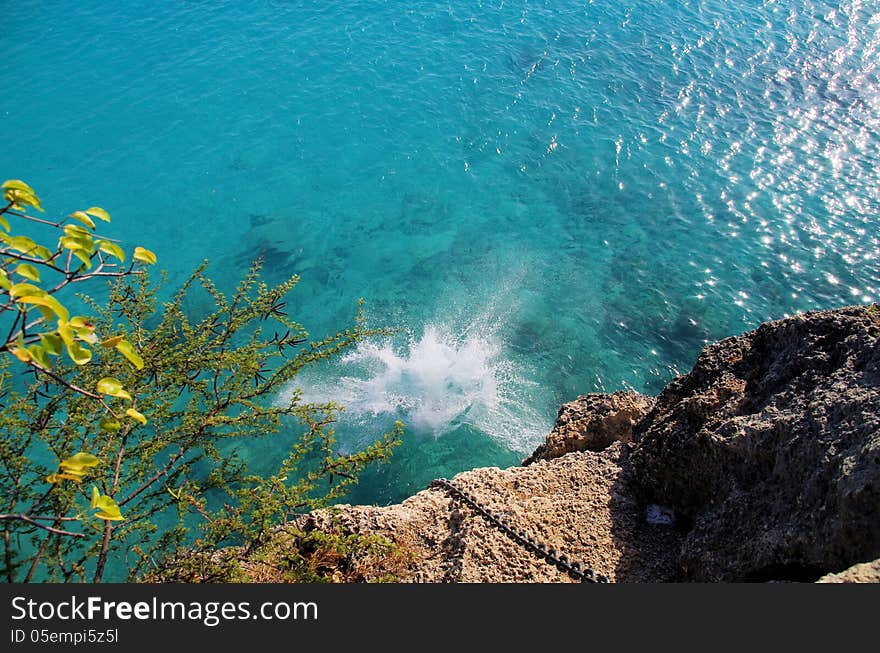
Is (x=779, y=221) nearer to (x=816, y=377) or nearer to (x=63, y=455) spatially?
(x=816, y=377)

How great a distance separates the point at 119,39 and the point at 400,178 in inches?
541

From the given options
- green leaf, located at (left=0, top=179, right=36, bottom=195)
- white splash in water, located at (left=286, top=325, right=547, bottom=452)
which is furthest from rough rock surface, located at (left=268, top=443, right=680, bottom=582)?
green leaf, located at (left=0, top=179, right=36, bottom=195)

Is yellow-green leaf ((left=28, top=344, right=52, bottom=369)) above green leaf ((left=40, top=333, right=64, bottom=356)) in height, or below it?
below

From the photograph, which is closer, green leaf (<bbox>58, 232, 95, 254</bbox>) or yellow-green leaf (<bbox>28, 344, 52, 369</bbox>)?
yellow-green leaf (<bbox>28, 344, 52, 369</bbox>)

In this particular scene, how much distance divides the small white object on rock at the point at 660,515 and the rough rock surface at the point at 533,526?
0.06 metres

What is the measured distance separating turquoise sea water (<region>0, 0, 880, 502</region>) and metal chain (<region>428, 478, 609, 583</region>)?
14.1 ft

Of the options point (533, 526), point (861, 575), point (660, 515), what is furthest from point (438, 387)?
point (861, 575)

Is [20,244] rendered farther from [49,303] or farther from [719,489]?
[719,489]

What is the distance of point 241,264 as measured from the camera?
53.7ft

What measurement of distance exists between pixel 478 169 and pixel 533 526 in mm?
13225

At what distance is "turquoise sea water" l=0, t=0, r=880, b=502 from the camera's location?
14.3m

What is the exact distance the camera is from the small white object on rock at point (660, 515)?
305 inches

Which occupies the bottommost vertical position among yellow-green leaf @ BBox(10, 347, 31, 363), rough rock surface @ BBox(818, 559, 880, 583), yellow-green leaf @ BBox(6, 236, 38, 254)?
rough rock surface @ BBox(818, 559, 880, 583)

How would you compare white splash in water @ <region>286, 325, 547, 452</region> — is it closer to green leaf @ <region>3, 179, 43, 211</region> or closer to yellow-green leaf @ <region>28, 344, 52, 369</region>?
green leaf @ <region>3, 179, 43, 211</region>
